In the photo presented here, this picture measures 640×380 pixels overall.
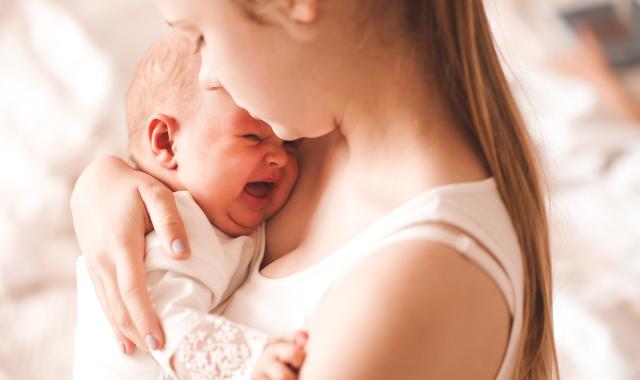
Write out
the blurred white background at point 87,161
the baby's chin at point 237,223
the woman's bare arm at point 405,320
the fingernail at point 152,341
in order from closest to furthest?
the woman's bare arm at point 405,320 → the fingernail at point 152,341 → the baby's chin at point 237,223 → the blurred white background at point 87,161

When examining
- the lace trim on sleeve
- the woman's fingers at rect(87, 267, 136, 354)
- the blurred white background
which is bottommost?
the blurred white background

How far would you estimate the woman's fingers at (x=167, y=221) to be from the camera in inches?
37.2

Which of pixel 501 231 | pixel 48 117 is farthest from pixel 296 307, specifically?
pixel 48 117

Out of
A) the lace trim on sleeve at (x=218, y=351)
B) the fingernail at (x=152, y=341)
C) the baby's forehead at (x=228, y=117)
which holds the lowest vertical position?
the fingernail at (x=152, y=341)

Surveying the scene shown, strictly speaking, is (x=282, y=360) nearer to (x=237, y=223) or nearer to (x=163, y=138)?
(x=237, y=223)

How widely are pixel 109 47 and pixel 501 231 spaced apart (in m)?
1.59

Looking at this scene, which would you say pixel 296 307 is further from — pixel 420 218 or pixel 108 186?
pixel 108 186

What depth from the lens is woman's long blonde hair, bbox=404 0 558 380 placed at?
2.71 ft

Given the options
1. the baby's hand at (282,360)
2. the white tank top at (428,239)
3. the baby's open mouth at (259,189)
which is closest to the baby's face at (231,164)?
the baby's open mouth at (259,189)

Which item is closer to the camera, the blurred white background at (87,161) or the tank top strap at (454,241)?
the tank top strap at (454,241)

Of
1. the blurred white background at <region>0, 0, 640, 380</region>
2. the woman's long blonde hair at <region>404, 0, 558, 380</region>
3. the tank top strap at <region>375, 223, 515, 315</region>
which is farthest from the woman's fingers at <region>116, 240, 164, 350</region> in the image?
the blurred white background at <region>0, 0, 640, 380</region>

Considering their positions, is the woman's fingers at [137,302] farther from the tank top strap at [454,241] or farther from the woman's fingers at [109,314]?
the tank top strap at [454,241]

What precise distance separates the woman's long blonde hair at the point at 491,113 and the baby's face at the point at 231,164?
20 centimetres

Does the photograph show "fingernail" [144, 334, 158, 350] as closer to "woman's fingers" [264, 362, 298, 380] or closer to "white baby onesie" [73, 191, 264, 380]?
"white baby onesie" [73, 191, 264, 380]
